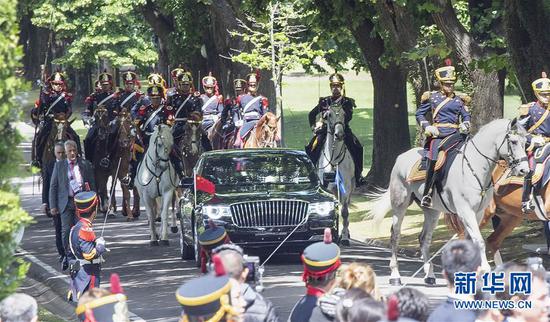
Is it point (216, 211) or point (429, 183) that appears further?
point (216, 211)

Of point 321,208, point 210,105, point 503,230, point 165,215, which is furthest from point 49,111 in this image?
point 503,230

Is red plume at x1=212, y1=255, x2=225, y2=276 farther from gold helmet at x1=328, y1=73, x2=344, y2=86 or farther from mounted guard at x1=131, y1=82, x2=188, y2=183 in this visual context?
mounted guard at x1=131, y1=82, x2=188, y2=183

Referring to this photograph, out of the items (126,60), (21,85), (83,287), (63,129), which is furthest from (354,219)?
(126,60)

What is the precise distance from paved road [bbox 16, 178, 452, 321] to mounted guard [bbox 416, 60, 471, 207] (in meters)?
1.49

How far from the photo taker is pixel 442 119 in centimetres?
2042

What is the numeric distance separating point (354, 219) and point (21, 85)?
2108cm

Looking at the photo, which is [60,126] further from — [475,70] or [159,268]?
[475,70]

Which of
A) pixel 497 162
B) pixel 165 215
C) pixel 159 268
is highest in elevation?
pixel 497 162

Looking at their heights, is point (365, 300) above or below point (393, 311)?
below

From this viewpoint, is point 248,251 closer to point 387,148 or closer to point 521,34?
point 521,34

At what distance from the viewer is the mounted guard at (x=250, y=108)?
1196 inches

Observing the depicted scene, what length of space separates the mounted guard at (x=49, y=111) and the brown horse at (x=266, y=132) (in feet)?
11.4

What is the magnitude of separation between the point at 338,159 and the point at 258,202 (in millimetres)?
4249

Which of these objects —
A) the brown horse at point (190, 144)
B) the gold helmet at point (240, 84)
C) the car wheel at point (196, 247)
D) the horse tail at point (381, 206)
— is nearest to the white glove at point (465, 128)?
the horse tail at point (381, 206)
